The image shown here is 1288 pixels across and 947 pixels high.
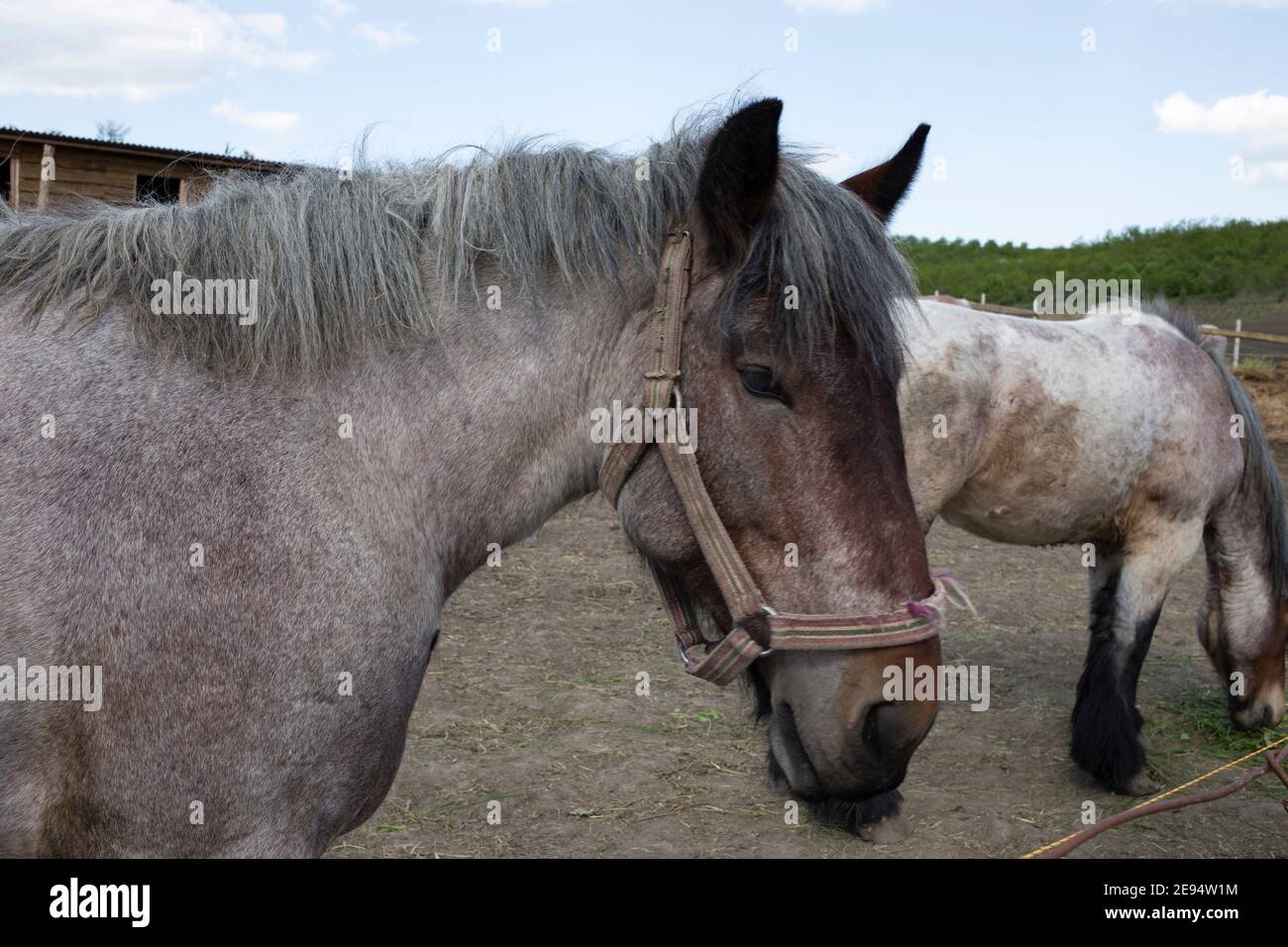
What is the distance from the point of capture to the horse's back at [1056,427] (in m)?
4.75

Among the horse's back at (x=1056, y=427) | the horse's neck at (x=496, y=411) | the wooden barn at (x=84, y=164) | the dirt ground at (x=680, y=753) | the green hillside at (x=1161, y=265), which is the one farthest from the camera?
the green hillside at (x=1161, y=265)

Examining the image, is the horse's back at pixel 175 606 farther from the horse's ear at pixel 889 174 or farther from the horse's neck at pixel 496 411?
the horse's ear at pixel 889 174

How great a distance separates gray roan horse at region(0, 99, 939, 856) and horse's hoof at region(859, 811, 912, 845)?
9.08ft

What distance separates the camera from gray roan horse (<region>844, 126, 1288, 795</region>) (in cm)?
482

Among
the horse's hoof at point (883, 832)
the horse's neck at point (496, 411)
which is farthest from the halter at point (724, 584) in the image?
the horse's hoof at point (883, 832)

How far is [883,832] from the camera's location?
4348mm

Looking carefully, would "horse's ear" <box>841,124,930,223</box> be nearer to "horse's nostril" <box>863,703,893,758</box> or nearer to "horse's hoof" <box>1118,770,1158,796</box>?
"horse's nostril" <box>863,703,893,758</box>

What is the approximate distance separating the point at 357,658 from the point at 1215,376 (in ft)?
17.7

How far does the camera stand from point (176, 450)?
165 centimetres

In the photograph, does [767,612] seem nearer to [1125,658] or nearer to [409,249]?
[409,249]

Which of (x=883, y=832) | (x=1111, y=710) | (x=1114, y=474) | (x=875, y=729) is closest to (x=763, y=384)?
(x=875, y=729)

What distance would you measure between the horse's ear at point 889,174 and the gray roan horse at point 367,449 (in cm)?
25

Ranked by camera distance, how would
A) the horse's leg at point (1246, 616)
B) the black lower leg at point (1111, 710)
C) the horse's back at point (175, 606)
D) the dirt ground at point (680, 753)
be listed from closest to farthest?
the horse's back at point (175, 606) → the dirt ground at point (680, 753) → the black lower leg at point (1111, 710) → the horse's leg at point (1246, 616)

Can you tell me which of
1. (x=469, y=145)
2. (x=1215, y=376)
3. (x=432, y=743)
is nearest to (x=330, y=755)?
(x=469, y=145)
